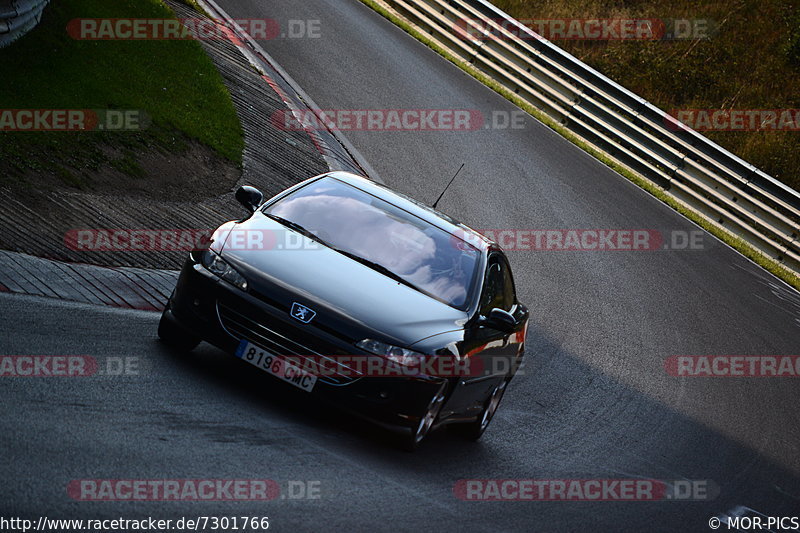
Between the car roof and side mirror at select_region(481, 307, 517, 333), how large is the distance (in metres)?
0.84

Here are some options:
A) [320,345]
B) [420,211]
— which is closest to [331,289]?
[320,345]

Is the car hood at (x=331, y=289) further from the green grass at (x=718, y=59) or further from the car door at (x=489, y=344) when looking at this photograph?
the green grass at (x=718, y=59)

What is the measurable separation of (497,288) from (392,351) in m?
2.11

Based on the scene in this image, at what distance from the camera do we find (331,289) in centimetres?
730

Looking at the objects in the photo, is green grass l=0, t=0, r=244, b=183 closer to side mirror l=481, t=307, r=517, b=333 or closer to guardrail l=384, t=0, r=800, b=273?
side mirror l=481, t=307, r=517, b=333

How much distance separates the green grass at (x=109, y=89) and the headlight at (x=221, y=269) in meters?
3.43

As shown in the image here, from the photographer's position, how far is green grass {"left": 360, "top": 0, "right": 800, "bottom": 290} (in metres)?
20.4

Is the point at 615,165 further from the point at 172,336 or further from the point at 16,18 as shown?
the point at 172,336

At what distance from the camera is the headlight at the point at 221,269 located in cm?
735

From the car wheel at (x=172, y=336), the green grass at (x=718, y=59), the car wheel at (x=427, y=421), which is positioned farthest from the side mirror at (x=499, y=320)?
the green grass at (x=718, y=59)

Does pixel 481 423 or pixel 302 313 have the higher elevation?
pixel 302 313

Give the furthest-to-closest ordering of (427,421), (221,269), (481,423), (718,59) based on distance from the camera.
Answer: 1. (718,59)
2. (481,423)
3. (221,269)
4. (427,421)

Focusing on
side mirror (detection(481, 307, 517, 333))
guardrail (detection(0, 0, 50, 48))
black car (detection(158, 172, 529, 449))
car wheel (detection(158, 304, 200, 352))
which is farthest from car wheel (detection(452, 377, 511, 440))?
guardrail (detection(0, 0, 50, 48))

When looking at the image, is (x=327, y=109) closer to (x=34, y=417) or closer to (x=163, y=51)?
(x=163, y=51)
